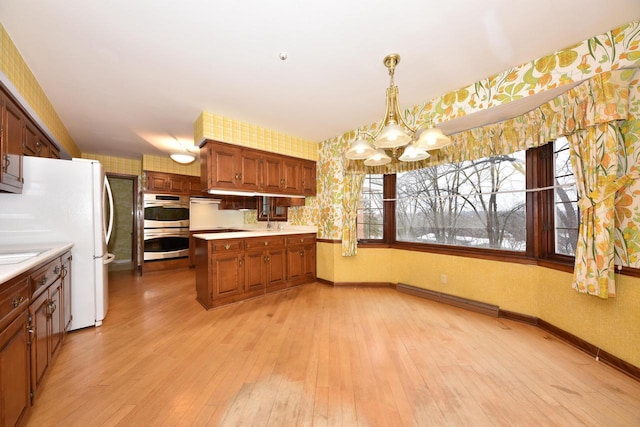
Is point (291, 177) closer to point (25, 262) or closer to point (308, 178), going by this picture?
point (308, 178)

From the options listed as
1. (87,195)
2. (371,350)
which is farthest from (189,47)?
(371,350)

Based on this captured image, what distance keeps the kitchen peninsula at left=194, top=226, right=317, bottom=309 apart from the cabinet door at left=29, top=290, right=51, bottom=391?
1.35m

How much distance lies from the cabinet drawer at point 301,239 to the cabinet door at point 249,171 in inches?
36.6

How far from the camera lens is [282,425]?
4.18ft

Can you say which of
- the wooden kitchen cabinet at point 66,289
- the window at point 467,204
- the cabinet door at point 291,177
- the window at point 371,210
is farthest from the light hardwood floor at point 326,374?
the cabinet door at point 291,177

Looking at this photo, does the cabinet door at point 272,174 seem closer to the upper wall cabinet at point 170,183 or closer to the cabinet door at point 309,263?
the cabinet door at point 309,263

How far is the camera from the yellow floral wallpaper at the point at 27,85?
1667 millimetres

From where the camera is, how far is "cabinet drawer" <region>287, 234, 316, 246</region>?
365 centimetres

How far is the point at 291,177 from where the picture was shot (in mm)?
3814

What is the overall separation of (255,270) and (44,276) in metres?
1.96

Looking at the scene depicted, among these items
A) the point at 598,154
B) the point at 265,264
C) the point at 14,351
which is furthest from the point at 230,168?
the point at 598,154

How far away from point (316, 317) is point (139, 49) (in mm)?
2915

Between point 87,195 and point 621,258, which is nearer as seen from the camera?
point 621,258

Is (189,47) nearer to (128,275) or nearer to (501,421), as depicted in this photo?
(501,421)
